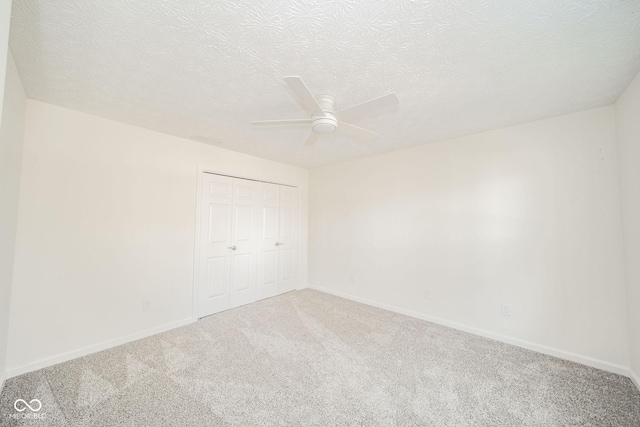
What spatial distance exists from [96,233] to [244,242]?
5.60 ft

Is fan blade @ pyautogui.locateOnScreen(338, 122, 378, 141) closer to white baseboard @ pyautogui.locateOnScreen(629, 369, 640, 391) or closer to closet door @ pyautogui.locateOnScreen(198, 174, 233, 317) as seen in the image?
closet door @ pyautogui.locateOnScreen(198, 174, 233, 317)

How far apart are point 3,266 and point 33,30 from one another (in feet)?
5.52

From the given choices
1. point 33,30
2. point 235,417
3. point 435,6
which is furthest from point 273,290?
point 435,6

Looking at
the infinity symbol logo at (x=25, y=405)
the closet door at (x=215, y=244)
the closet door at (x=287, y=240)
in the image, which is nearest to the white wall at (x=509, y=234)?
the closet door at (x=287, y=240)

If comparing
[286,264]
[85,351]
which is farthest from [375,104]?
[85,351]

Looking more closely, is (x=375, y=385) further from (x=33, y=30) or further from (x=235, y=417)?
(x=33, y=30)

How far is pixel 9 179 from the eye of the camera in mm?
1737

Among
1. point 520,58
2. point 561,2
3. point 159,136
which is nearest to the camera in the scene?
point 561,2

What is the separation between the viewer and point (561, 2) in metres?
1.12

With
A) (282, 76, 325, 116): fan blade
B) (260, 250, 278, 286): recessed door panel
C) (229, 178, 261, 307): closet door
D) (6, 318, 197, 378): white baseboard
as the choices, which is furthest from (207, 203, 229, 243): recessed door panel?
(282, 76, 325, 116): fan blade

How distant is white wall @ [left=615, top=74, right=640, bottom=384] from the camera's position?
1755 mm

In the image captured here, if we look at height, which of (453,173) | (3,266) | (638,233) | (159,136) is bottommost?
(3,266)

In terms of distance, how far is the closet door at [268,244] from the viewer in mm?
3850

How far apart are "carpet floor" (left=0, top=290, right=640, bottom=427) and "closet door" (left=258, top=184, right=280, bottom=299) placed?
125 cm
